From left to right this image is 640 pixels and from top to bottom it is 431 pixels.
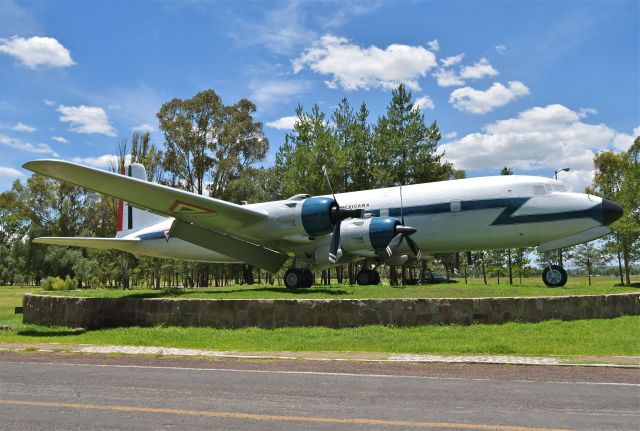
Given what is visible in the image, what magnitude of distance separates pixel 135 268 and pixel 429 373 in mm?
49969

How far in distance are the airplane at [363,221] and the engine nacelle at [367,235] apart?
4 cm

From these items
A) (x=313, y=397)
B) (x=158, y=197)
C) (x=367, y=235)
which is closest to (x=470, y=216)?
(x=367, y=235)

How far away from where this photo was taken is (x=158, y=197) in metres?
16.3

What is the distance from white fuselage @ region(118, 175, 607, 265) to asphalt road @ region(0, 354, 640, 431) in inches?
354

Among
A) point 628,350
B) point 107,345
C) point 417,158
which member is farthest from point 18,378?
point 417,158

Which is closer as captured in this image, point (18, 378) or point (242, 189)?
point (18, 378)

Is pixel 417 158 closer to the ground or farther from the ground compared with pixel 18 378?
farther from the ground

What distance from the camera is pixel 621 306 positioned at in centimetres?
1480

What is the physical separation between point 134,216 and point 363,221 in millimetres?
11849

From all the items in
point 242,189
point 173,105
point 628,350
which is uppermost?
point 173,105

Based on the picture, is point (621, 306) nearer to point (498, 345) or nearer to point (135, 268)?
point (498, 345)

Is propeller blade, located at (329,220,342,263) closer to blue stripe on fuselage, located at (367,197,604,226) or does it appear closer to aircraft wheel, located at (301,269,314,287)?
aircraft wheel, located at (301,269,314,287)

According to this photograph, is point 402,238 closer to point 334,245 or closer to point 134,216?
point 334,245

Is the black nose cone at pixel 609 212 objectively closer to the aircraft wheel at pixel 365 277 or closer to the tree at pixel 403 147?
the aircraft wheel at pixel 365 277
